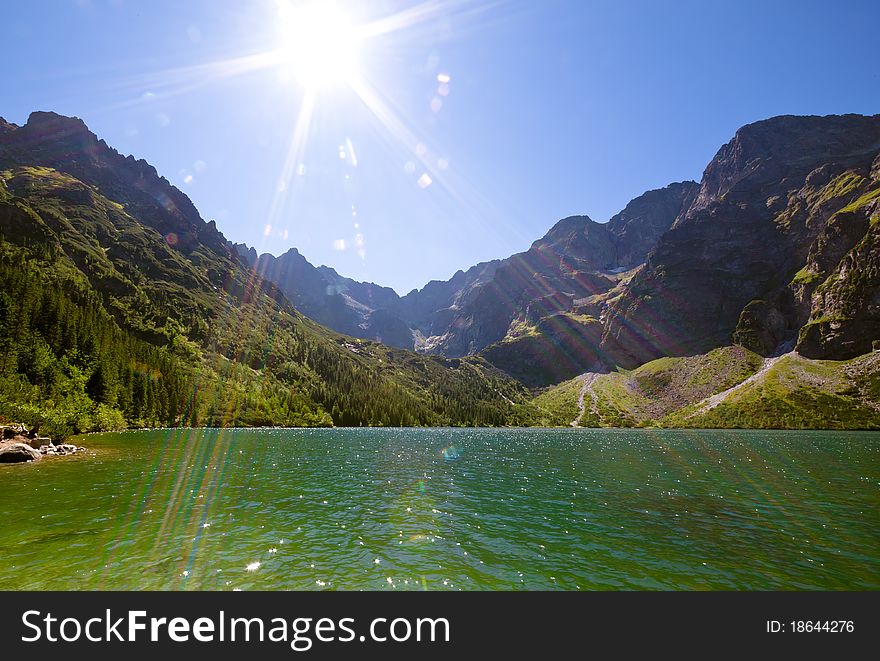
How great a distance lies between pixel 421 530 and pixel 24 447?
5639cm

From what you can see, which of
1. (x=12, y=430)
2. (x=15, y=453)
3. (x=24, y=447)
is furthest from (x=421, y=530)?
(x=12, y=430)

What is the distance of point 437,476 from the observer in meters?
53.7

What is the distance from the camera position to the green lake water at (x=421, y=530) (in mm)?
19672

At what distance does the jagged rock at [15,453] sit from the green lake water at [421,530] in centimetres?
276

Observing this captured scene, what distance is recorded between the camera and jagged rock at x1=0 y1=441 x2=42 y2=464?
1952 inches

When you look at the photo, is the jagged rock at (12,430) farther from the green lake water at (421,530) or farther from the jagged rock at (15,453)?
the green lake water at (421,530)

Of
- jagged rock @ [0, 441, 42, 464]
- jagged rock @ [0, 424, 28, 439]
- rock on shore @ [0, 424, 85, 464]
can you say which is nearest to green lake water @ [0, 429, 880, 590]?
jagged rock @ [0, 441, 42, 464]

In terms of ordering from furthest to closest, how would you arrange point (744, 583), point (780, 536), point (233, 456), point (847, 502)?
point (233, 456) → point (847, 502) → point (780, 536) → point (744, 583)

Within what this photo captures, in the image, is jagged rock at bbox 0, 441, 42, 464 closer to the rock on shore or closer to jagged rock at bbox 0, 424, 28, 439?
the rock on shore

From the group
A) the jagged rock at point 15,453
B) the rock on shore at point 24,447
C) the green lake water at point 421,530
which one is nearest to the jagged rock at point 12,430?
the rock on shore at point 24,447
